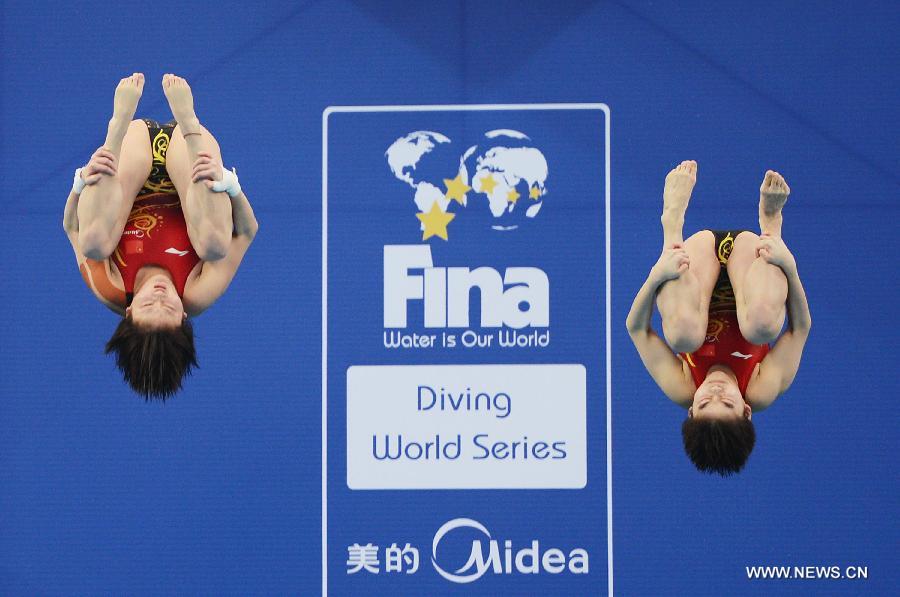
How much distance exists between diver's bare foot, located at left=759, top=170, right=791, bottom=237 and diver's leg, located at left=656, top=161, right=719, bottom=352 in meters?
0.19

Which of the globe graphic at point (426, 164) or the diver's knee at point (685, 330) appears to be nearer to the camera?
the diver's knee at point (685, 330)

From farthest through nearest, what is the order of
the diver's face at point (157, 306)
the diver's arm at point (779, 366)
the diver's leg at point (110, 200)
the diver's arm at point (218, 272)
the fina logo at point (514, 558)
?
the fina logo at point (514, 558) < the diver's arm at point (779, 366) < the diver's arm at point (218, 272) < the diver's face at point (157, 306) < the diver's leg at point (110, 200)

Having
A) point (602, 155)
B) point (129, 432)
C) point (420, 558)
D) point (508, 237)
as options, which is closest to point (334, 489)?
point (420, 558)

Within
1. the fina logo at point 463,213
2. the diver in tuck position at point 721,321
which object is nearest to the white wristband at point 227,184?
the diver in tuck position at point 721,321

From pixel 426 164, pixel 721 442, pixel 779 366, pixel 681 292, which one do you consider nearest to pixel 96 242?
pixel 681 292

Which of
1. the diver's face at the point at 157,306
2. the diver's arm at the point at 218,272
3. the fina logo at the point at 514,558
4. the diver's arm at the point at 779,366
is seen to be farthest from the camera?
the fina logo at the point at 514,558

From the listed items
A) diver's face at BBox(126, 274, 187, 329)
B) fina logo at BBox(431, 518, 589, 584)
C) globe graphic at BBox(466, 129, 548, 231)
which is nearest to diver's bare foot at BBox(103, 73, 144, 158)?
diver's face at BBox(126, 274, 187, 329)

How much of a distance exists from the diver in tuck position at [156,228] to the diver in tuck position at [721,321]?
1.11 meters

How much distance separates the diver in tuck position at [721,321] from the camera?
12.3 feet

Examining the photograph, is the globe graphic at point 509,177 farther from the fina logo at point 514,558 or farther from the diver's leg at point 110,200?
the diver's leg at point 110,200

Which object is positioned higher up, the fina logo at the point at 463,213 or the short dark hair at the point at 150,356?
the fina logo at the point at 463,213

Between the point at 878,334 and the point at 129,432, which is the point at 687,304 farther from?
the point at 129,432

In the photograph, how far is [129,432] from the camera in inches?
195

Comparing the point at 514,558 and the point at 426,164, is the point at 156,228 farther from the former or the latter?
the point at 514,558
